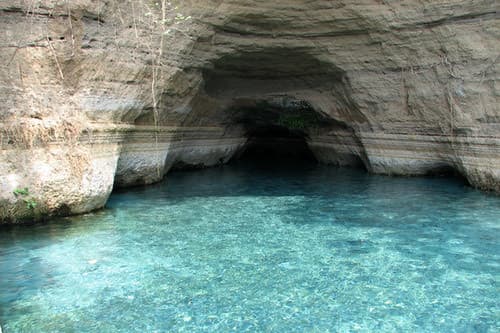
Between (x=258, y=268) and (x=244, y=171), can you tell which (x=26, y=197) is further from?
(x=244, y=171)

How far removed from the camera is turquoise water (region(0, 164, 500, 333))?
10.6ft

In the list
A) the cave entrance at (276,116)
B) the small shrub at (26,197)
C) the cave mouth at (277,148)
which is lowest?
the cave mouth at (277,148)

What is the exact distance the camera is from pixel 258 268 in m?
4.24

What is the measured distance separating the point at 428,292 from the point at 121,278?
2719 millimetres

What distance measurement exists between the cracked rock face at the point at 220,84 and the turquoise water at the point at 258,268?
1.00 meters

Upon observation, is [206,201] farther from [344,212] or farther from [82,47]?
[82,47]

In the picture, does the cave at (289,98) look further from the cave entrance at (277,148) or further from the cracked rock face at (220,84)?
the cave entrance at (277,148)

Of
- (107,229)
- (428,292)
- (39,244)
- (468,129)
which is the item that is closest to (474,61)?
(468,129)

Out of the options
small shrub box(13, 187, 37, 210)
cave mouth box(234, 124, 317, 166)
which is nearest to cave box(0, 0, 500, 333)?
small shrub box(13, 187, 37, 210)

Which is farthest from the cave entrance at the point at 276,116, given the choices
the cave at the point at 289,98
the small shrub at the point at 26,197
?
the small shrub at the point at 26,197

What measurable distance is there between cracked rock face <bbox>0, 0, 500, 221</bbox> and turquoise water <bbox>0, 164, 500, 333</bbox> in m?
1.00

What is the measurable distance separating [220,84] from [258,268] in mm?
7641

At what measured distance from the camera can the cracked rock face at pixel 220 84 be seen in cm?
597

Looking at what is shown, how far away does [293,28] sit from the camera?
920cm
